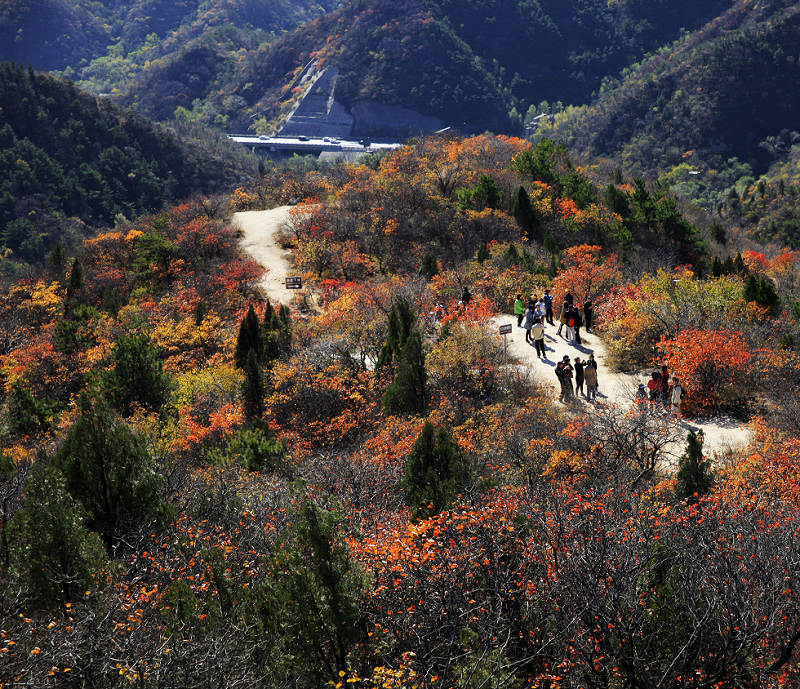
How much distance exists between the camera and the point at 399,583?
10492mm

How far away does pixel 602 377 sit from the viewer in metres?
22.9

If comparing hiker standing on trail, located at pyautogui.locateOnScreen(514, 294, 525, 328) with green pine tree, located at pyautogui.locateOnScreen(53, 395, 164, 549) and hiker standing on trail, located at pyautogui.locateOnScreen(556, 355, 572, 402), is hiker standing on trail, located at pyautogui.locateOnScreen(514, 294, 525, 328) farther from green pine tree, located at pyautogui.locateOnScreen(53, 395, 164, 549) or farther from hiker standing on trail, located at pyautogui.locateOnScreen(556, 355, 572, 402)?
green pine tree, located at pyautogui.locateOnScreen(53, 395, 164, 549)

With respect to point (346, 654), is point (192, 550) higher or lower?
lower

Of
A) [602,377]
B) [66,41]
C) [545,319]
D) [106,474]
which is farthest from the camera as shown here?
[66,41]

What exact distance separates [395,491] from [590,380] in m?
7.63

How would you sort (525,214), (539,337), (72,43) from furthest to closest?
(72,43), (525,214), (539,337)

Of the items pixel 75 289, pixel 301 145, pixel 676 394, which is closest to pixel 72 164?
pixel 75 289

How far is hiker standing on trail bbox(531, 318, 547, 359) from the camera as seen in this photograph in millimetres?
22894

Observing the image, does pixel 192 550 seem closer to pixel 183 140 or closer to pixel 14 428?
pixel 14 428

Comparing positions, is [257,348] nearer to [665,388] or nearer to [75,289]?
[665,388]

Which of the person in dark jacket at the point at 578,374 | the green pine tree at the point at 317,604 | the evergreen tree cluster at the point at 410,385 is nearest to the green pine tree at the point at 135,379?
the evergreen tree cluster at the point at 410,385

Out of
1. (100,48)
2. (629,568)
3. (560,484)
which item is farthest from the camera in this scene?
(100,48)

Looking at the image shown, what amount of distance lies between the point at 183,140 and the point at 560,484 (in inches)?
3697

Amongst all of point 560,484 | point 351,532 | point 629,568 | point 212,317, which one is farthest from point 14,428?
point 629,568
